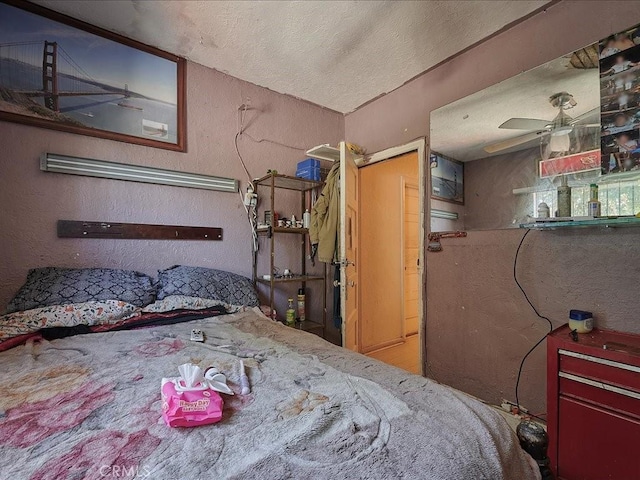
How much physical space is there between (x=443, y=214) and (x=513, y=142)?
66 cm

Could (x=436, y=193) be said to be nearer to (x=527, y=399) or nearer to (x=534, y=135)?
(x=534, y=135)

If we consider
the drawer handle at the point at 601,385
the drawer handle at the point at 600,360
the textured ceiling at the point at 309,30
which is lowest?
the drawer handle at the point at 601,385

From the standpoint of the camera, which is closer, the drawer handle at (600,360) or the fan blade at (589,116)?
the drawer handle at (600,360)

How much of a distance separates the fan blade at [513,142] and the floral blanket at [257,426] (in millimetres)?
1724

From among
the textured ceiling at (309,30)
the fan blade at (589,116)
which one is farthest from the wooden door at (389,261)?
the fan blade at (589,116)

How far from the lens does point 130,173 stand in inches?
86.2

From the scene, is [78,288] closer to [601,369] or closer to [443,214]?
[443,214]

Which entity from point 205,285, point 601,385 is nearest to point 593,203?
point 601,385

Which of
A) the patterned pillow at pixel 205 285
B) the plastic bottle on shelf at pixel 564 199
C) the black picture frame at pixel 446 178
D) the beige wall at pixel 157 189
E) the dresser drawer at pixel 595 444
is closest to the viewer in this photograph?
the dresser drawer at pixel 595 444

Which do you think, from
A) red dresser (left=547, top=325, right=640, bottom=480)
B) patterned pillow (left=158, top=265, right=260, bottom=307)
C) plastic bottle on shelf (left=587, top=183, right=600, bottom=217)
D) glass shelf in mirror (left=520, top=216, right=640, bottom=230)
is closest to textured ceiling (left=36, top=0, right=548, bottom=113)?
plastic bottle on shelf (left=587, top=183, right=600, bottom=217)

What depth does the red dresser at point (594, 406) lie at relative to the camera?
1.29 metres

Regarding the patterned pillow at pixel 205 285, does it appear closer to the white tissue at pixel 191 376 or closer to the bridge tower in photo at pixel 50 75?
the white tissue at pixel 191 376

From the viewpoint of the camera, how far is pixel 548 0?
6.02 feet

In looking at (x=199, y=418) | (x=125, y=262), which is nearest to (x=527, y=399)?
(x=199, y=418)
